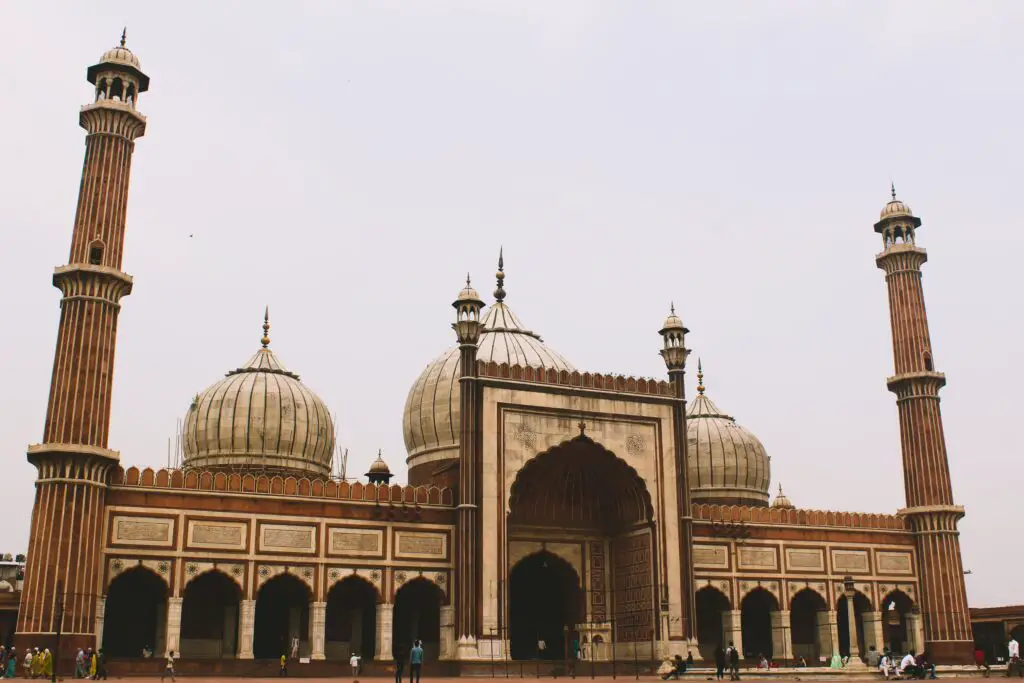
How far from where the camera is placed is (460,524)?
27.1 metres

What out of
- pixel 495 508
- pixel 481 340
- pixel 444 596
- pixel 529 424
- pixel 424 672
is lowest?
pixel 424 672

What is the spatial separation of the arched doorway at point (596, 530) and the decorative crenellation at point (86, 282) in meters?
11.1

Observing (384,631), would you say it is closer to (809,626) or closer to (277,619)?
(277,619)

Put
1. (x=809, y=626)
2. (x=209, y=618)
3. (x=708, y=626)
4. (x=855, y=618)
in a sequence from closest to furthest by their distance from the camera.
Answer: (x=209, y=618) → (x=708, y=626) → (x=855, y=618) → (x=809, y=626)

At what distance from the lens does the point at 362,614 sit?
28734mm

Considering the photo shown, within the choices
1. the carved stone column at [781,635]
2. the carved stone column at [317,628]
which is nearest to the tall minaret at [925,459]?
the carved stone column at [781,635]

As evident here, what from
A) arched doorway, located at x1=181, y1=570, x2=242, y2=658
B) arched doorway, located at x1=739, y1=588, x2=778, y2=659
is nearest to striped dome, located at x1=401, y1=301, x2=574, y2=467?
arched doorway, located at x1=181, y1=570, x2=242, y2=658

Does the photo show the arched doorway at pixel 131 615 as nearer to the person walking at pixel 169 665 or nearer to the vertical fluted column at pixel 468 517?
the person walking at pixel 169 665

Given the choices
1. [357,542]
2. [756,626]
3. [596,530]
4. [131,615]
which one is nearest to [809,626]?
[756,626]

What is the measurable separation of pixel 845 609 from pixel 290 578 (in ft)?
56.4

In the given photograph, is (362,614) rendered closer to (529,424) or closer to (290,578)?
(290,578)

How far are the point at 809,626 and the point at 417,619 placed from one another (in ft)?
42.2

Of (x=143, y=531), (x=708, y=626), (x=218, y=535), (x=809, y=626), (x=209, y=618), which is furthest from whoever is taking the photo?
(x=809, y=626)

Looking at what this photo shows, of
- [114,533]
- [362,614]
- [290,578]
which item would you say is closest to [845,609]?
[362,614]
